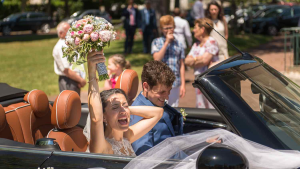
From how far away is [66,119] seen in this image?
3072mm

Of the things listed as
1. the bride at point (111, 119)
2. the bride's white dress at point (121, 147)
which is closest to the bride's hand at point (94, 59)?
the bride at point (111, 119)

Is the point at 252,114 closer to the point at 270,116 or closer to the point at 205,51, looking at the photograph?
the point at 270,116

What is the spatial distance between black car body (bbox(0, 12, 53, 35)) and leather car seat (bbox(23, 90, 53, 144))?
25.1 m

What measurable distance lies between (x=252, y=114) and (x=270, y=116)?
0.19 m

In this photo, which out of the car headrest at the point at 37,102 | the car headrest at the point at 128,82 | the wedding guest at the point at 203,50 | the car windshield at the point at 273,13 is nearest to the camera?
the car headrest at the point at 37,102

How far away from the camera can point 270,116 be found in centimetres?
254

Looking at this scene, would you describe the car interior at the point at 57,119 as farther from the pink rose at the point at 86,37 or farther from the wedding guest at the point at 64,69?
the wedding guest at the point at 64,69

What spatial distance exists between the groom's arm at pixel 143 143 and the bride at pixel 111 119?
58 mm

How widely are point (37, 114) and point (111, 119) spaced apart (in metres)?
0.96

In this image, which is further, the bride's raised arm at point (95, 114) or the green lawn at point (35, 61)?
the green lawn at point (35, 61)

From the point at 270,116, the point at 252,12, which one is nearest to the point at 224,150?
the point at 270,116

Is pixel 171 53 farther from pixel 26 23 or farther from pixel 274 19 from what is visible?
pixel 26 23

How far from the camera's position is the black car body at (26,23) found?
2702 centimetres

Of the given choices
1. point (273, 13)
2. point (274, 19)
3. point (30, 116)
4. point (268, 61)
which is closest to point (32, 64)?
point (268, 61)
